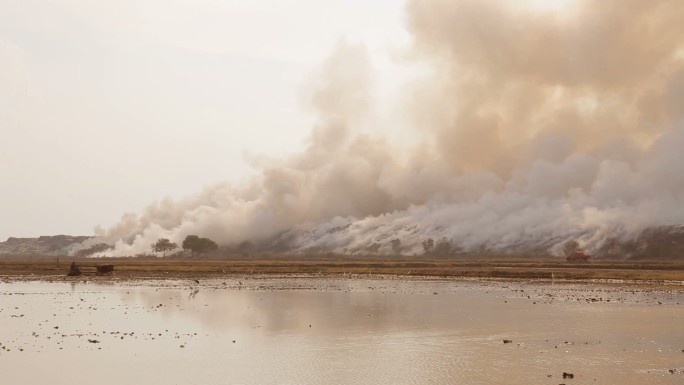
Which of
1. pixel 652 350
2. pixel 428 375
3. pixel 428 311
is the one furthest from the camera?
pixel 428 311

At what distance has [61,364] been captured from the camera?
4244 centimetres

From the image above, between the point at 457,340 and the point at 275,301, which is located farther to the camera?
the point at 275,301

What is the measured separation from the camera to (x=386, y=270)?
6260 inches

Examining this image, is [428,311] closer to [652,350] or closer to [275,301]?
[275,301]

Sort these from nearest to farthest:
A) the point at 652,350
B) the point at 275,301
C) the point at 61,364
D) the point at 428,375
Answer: the point at 428,375, the point at 61,364, the point at 652,350, the point at 275,301

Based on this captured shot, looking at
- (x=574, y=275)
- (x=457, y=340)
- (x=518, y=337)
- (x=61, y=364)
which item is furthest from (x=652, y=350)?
(x=574, y=275)

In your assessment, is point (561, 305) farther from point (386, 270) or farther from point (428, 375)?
point (386, 270)

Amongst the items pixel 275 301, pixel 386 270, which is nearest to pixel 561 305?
pixel 275 301

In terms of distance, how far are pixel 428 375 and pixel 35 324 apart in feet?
122

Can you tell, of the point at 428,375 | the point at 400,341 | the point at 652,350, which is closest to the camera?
the point at 428,375

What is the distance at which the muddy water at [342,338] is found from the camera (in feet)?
131

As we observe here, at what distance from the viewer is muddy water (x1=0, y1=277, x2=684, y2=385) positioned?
131 ft

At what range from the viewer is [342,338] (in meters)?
53.3

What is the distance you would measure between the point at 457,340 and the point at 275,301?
114 ft
